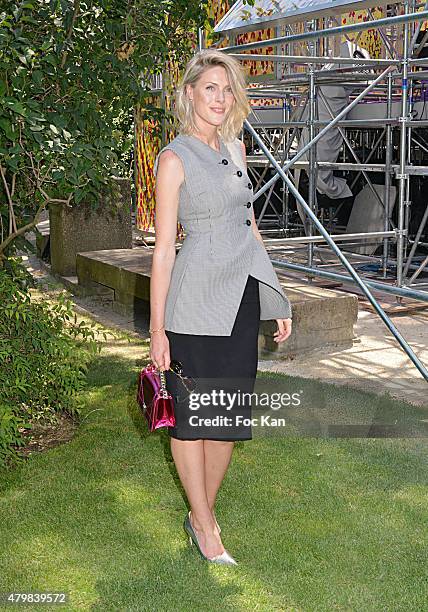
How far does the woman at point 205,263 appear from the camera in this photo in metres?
3.42

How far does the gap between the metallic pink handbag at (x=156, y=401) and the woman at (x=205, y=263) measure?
1.5 inches

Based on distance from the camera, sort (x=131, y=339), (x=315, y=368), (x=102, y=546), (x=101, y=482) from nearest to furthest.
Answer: (x=102, y=546)
(x=101, y=482)
(x=315, y=368)
(x=131, y=339)

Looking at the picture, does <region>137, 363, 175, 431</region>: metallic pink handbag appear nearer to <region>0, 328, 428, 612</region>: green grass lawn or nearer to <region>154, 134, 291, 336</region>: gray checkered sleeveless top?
<region>154, 134, 291, 336</region>: gray checkered sleeveless top

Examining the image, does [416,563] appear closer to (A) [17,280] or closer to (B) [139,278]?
(A) [17,280]

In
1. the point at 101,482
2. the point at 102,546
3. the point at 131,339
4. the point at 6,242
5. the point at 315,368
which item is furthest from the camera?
the point at 131,339

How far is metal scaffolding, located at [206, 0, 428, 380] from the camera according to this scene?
600 centimetres

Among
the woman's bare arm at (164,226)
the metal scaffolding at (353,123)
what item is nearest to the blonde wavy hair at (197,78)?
the woman's bare arm at (164,226)

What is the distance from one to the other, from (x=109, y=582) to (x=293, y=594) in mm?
673

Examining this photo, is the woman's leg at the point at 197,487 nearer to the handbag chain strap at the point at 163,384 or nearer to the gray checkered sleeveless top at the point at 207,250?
the handbag chain strap at the point at 163,384

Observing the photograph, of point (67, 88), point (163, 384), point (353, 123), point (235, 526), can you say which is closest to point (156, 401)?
point (163, 384)

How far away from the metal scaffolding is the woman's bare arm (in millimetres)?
2018

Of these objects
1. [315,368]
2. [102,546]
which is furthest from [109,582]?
[315,368]

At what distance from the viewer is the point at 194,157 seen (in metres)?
3.44

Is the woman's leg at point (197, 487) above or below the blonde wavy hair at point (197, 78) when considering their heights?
below
